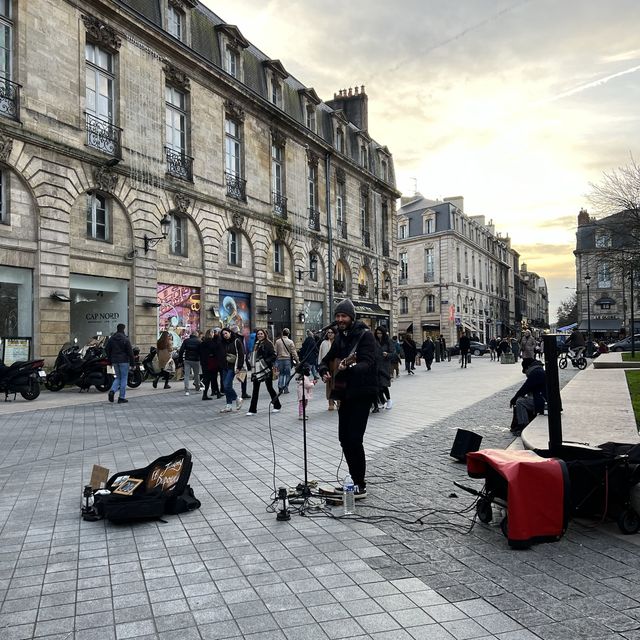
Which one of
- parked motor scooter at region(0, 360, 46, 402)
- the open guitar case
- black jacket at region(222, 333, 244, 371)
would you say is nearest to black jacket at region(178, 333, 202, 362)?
black jacket at region(222, 333, 244, 371)

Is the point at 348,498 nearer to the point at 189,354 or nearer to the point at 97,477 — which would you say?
the point at 97,477

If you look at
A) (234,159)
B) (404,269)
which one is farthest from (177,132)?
(404,269)

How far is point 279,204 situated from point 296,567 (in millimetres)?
26682

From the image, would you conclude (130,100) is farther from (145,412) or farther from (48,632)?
(48,632)

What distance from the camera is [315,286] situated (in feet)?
107

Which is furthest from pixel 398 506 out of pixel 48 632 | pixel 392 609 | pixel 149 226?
pixel 149 226

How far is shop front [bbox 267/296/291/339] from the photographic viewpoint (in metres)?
28.4

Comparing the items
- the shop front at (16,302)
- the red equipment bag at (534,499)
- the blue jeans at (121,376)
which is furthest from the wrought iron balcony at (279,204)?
the red equipment bag at (534,499)

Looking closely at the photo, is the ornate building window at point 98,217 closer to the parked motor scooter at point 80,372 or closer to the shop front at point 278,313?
the parked motor scooter at point 80,372

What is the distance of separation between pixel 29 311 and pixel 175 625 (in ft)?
52.0

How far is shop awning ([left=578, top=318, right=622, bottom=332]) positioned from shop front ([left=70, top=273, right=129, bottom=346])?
6324 centimetres

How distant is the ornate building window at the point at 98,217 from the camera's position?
18953mm

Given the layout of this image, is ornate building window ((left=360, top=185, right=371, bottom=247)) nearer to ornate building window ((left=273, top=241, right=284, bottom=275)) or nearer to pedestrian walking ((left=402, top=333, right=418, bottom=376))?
ornate building window ((left=273, top=241, right=284, bottom=275))

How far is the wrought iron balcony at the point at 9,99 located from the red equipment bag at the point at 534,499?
16886 mm
